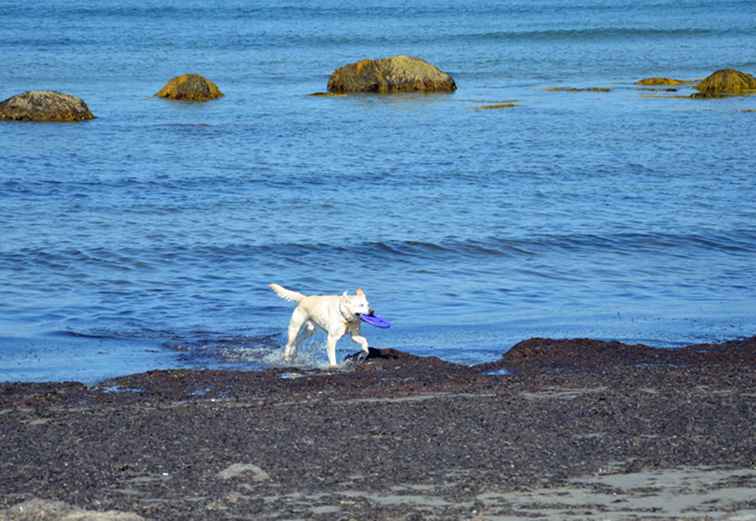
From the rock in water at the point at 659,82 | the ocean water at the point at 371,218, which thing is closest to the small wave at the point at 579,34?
the ocean water at the point at 371,218

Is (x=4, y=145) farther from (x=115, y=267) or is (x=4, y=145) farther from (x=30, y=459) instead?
(x=30, y=459)

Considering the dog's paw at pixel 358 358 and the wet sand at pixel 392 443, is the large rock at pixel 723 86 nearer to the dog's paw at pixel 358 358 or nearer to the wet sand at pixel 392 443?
the wet sand at pixel 392 443

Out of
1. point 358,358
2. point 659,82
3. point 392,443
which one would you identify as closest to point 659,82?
point 659,82

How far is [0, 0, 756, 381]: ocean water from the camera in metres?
15.4

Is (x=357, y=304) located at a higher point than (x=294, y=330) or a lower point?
higher

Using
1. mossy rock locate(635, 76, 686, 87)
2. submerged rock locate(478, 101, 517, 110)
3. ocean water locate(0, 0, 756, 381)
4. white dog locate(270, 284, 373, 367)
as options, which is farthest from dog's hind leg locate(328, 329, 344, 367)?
mossy rock locate(635, 76, 686, 87)

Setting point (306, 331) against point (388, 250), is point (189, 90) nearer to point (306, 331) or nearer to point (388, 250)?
point (388, 250)

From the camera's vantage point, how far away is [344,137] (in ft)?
110

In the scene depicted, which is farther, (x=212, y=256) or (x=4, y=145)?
(x=4, y=145)

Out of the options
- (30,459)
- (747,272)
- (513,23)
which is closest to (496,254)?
(747,272)

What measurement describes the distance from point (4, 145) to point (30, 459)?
23509 mm

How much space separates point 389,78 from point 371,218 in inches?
879

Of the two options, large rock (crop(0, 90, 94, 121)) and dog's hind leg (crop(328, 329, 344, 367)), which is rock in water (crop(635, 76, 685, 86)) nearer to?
large rock (crop(0, 90, 94, 121))

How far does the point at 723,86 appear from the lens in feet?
140
